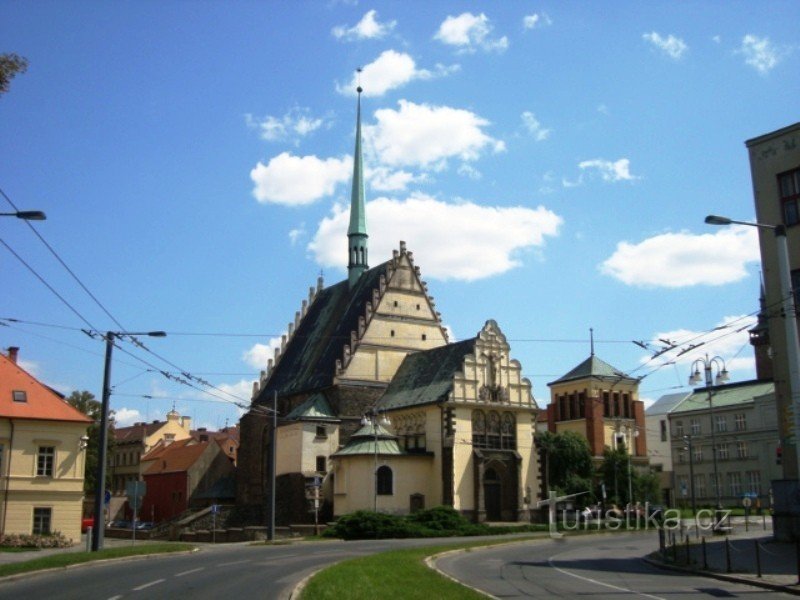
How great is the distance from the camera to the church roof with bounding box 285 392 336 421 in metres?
60.5

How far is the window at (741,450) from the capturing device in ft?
274

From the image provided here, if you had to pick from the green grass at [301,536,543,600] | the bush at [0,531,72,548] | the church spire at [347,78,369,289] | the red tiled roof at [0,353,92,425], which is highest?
the church spire at [347,78,369,289]

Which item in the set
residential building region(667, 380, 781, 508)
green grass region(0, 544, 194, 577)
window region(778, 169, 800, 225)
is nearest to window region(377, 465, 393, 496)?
green grass region(0, 544, 194, 577)

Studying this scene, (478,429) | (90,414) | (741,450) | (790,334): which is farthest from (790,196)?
(90,414)

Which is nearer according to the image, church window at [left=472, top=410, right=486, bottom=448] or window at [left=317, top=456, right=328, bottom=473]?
church window at [left=472, top=410, right=486, bottom=448]

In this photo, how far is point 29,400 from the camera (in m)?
44.3

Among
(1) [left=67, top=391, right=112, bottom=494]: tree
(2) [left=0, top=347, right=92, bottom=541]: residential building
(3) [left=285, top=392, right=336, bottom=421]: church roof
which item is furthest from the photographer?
(1) [left=67, top=391, right=112, bottom=494]: tree

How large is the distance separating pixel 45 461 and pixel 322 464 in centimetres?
2072

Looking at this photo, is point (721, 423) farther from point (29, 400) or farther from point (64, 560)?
point (64, 560)

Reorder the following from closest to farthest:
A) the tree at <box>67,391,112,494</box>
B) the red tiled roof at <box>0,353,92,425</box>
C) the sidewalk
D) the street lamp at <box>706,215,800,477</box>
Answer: the sidewalk
the street lamp at <box>706,215,800,477</box>
the red tiled roof at <box>0,353,92,425</box>
the tree at <box>67,391,112,494</box>

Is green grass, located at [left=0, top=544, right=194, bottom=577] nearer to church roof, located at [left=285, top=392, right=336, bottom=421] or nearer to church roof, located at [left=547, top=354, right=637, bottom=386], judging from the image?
church roof, located at [left=285, top=392, right=336, bottom=421]

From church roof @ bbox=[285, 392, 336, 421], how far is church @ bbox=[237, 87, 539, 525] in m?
0.09

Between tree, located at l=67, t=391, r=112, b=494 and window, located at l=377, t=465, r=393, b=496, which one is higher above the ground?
tree, located at l=67, t=391, r=112, b=494

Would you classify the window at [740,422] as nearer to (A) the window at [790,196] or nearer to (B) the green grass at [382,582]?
(A) the window at [790,196]
